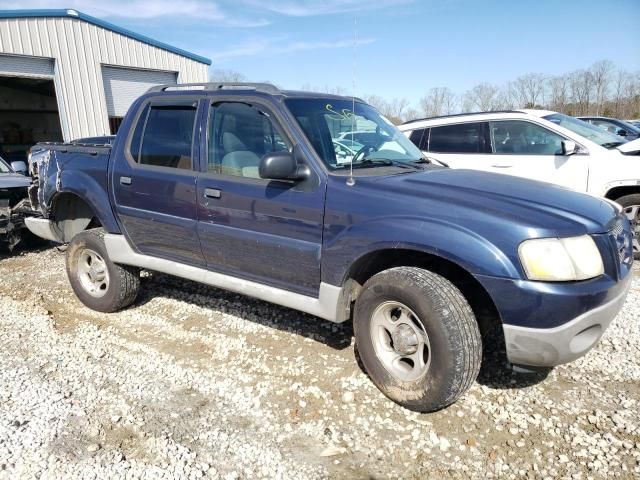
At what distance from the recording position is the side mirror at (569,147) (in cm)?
586

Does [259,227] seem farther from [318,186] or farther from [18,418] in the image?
[18,418]

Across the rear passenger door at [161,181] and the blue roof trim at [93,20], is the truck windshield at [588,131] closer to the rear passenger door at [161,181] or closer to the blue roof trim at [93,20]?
the rear passenger door at [161,181]

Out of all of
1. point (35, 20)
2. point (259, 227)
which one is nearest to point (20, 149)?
point (35, 20)

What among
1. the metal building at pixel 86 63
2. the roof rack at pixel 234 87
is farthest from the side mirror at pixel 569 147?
the metal building at pixel 86 63

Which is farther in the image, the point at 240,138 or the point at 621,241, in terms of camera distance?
the point at 240,138

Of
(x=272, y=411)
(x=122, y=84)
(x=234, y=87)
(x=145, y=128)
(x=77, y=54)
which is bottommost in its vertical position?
(x=272, y=411)

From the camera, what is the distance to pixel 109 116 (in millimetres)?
13070

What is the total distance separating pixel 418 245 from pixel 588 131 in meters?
5.07

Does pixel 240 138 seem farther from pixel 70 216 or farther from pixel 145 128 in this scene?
pixel 70 216

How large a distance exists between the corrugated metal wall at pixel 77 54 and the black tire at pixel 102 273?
8710mm

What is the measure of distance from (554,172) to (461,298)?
4217 mm

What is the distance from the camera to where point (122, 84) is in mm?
13352

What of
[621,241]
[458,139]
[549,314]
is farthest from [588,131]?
[549,314]

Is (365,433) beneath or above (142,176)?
beneath
